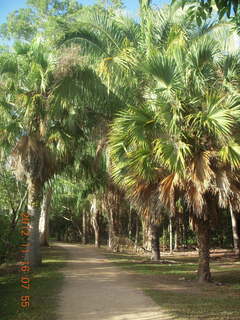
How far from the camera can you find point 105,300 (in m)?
8.39

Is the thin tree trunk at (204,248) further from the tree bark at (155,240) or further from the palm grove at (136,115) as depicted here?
the tree bark at (155,240)

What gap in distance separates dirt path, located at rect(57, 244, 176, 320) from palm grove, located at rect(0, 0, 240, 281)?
2161 millimetres

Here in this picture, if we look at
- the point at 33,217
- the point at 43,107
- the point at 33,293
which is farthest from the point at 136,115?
the point at 33,217

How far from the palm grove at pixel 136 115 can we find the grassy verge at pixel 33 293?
1.21 meters

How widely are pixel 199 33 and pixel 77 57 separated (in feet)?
16.7

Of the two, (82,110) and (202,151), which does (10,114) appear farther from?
(202,151)

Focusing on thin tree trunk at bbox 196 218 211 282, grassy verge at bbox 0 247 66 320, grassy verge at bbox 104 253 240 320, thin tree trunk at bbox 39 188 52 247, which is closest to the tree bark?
grassy verge at bbox 104 253 240 320

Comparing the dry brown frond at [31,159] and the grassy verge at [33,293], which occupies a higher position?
the dry brown frond at [31,159]

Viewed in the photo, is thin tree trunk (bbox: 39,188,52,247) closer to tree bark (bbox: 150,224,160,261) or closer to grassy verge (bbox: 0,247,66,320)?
tree bark (bbox: 150,224,160,261)

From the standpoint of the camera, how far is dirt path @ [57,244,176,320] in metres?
7.02

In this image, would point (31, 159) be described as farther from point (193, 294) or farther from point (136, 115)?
point (193, 294)

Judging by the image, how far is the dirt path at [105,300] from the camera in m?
7.02

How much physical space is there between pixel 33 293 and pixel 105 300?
2.09m

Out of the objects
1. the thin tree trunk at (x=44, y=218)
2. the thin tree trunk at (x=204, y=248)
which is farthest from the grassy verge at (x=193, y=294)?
the thin tree trunk at (x=44, y=218)
